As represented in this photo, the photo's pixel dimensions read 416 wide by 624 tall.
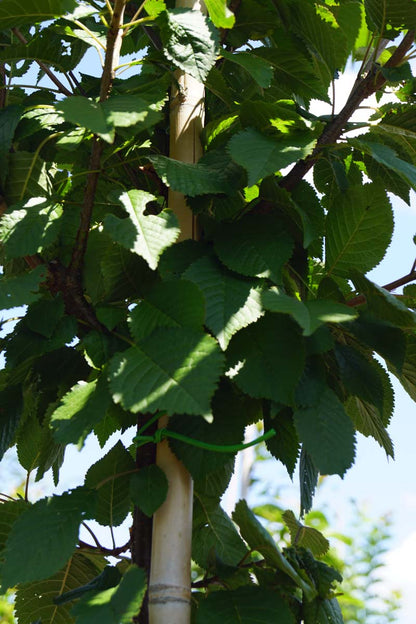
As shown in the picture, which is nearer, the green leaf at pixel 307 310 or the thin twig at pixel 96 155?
the green leaf at pixel 307 310

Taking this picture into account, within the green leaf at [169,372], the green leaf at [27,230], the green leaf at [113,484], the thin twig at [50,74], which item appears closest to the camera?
the green leaf at [169,372]

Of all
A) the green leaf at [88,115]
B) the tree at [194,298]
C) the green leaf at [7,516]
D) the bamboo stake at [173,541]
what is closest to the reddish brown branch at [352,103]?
the tree at [194,298]

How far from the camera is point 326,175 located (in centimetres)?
89

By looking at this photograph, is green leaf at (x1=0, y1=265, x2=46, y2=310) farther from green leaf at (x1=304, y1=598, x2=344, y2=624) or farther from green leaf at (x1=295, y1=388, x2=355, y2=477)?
green leaf at (x1=304, y1=598, x2=344, y2=624)

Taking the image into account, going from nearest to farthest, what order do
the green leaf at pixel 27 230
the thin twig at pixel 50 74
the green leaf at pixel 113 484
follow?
the green leaf at pixel 27 230 < the green leaf at pixel 113 484 < the thin twig at pixel 50 74

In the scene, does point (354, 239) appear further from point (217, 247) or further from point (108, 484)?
point (108, 484)

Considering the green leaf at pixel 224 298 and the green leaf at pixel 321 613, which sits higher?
the green leaf at pixel 224 298

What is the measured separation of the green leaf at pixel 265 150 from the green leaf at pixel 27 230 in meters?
0.19

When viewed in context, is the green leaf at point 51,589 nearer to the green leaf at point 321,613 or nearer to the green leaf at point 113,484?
the green leaf at point 113,484

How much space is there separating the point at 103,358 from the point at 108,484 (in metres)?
0.17

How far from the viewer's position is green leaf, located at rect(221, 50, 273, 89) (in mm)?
729

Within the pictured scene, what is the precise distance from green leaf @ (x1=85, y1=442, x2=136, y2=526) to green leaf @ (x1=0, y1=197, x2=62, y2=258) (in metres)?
0.24

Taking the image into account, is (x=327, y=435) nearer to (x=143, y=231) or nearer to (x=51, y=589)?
(x=143, y=231)

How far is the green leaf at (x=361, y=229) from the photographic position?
0.75 meters
